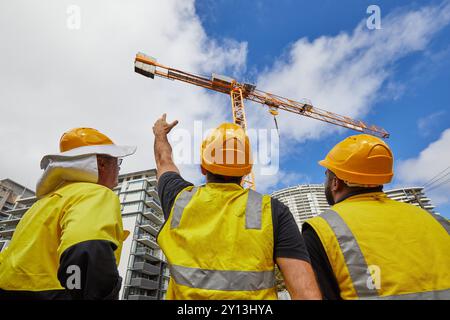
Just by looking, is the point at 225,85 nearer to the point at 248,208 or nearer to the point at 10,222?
the point at 248,208

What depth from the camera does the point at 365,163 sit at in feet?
5.84

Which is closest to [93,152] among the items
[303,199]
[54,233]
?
[54,233]

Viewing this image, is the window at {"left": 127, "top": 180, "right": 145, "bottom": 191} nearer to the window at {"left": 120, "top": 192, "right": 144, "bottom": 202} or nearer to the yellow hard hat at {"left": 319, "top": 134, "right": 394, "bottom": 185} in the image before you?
the window at {"left": 120, "top": 192, "right": 144, "bottom": 202}

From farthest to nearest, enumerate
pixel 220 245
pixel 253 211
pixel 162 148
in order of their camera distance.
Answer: pixel 162 148, pixel 253 211, pixel 220 245

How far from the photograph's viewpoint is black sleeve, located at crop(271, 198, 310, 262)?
1144 millimetres

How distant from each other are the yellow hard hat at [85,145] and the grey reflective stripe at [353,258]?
1765mm

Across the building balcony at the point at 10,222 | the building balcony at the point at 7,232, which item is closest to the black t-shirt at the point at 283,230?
the building balcony at the point at 10,222

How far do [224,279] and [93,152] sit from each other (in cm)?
137

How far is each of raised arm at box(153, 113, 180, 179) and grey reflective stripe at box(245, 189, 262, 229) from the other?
75 centimetres

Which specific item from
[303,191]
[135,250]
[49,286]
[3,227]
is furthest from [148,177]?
[303,191]

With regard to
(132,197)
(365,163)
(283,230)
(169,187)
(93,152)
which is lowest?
(283,230)

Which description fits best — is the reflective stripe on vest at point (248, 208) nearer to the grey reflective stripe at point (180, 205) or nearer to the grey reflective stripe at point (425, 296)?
the grey reflective stripe at point (180, 205)

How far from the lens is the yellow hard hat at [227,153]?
4.86ft

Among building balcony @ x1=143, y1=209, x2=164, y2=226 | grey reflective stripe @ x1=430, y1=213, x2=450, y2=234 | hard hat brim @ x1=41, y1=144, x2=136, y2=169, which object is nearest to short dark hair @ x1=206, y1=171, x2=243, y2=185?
hard hat brim @ x1=41, y1=144, x2=136, y2=169
